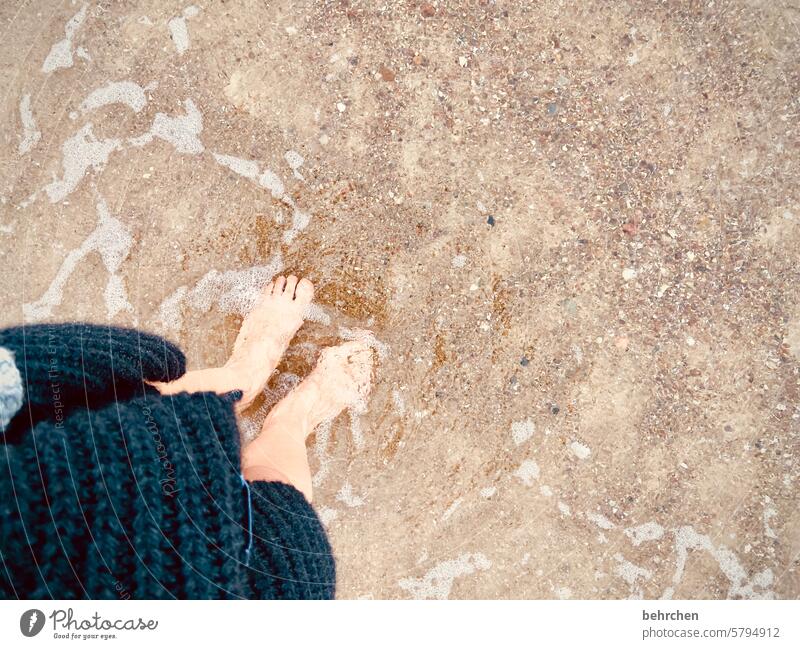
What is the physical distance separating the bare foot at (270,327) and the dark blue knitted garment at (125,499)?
0.38m

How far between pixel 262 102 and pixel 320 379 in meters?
1.04

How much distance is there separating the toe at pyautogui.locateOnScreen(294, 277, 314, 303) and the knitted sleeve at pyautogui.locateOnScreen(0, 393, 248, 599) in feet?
2.44

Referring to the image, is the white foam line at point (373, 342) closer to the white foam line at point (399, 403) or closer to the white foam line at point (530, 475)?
the white foam line at point (399, 403)

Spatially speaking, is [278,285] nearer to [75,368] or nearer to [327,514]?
[75,368]

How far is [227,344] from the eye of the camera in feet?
6.74

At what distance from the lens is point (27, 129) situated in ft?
6.46

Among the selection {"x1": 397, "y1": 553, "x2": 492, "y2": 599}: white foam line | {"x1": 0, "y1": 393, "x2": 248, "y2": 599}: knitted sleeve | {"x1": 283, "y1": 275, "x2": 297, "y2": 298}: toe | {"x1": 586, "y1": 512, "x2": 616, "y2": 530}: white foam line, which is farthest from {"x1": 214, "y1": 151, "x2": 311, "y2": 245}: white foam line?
{"x1": 586, "y1": 512, "x2": 616, "y2": 530}: white foam line

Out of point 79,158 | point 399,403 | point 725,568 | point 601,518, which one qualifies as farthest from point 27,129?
point 725,568

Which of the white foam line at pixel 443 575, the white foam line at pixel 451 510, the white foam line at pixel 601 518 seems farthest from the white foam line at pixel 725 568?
the white foam line at pixel 451 510

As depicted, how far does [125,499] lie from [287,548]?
18.3 inches

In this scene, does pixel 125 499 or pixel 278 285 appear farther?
pixel 278 285

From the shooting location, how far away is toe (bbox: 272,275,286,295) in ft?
6.63
